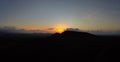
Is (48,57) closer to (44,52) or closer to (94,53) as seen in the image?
(44,52)

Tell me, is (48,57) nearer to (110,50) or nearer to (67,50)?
(67,50)

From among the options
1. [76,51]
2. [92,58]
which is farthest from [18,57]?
[92,58]

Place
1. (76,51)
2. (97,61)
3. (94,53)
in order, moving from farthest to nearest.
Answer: (76,51)
(94,53)
(97,61)

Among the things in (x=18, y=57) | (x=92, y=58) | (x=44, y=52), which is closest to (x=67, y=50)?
(x=44, y=52)

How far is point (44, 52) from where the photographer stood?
46281mm

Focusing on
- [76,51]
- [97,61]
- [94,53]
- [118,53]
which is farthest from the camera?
[76,51]

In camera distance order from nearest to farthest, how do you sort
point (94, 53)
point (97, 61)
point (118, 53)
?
point (97, 61) → point (118, 53) → point (94, 53)

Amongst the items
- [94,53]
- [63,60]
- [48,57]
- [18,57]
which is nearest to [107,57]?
[94,53]

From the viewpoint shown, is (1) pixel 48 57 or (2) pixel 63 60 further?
(1) pixel 48 57

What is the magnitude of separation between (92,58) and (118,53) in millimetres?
5564

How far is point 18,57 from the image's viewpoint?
43.8 metres

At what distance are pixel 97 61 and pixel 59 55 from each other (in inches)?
Answer: 404

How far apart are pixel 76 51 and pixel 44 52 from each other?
810 cm

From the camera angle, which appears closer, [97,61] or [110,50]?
[97,61]
